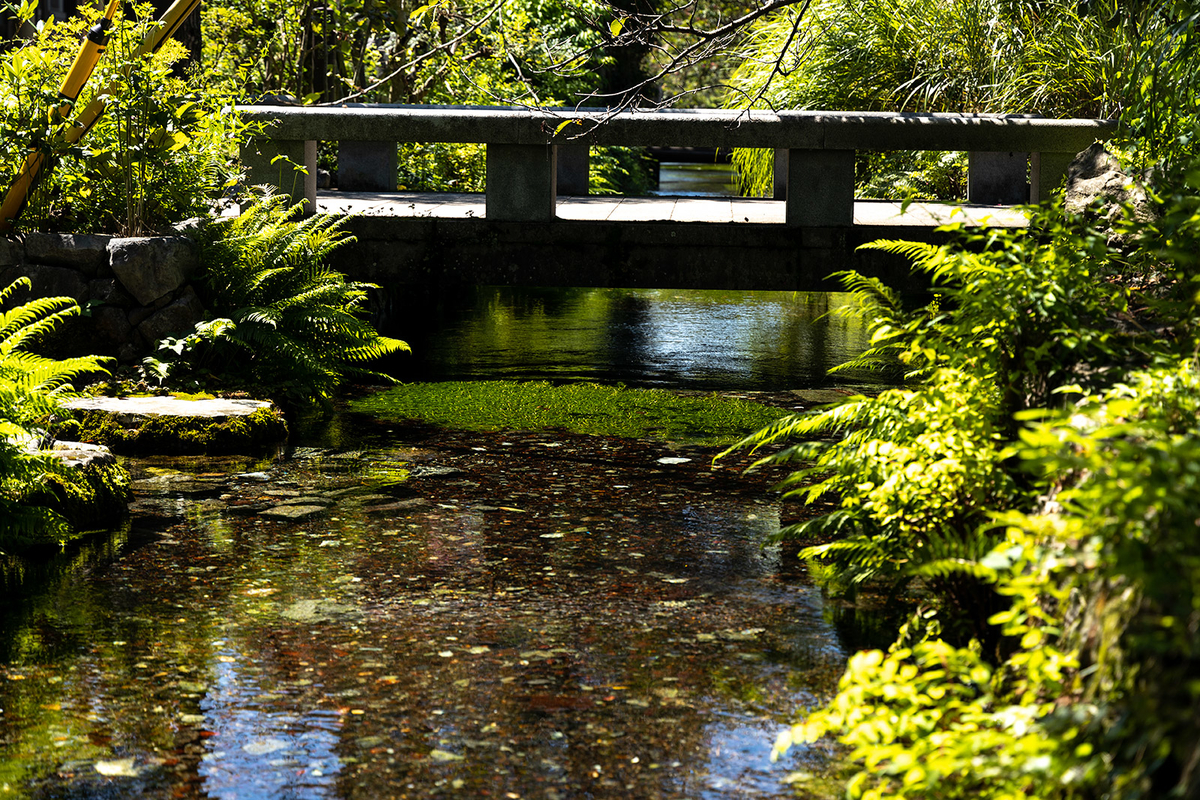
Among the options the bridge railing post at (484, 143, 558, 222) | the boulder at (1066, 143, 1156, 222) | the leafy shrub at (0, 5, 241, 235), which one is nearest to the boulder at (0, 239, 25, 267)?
the leafy shrub at (0, 5, 241, 235)

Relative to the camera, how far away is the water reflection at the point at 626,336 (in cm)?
1034

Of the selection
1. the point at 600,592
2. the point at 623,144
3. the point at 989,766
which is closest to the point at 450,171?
the point at 623,144

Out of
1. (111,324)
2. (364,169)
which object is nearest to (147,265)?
(111,324)

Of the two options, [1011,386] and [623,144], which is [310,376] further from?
[1011,386]

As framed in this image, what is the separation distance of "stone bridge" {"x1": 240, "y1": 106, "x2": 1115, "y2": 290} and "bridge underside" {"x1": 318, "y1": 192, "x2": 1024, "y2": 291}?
10 millimetres

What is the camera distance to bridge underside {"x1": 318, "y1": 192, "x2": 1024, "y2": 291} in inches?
363

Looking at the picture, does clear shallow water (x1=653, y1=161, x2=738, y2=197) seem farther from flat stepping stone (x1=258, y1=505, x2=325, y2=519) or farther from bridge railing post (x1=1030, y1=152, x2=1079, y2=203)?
flat stepping stone (x1=258, y1=505, x2=325, y2=519)

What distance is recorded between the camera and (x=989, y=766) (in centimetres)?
272

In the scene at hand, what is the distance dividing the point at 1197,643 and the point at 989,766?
56 centimetres

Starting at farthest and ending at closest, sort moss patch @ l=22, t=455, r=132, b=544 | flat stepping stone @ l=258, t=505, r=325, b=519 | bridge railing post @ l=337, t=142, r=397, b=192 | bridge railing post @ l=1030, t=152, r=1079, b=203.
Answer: bridge railing post @ l=337, t=142, r=397, b=192 → bridge railing post @ l=1030, t=152, r=1079, b=203 → flat stepping stone @ l=258, t=505, r=325, b=519 → moss patch @ l=22, t=455, r=132, b=544

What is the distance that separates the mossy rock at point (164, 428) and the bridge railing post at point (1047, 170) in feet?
19.2

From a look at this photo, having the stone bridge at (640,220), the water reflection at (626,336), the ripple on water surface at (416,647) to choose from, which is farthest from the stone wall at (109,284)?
the water reflection at (626,336)

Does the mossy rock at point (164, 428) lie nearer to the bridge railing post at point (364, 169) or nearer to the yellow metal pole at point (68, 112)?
the yellow metal pole at point (68, 112)

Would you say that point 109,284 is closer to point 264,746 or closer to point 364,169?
point 264,746
